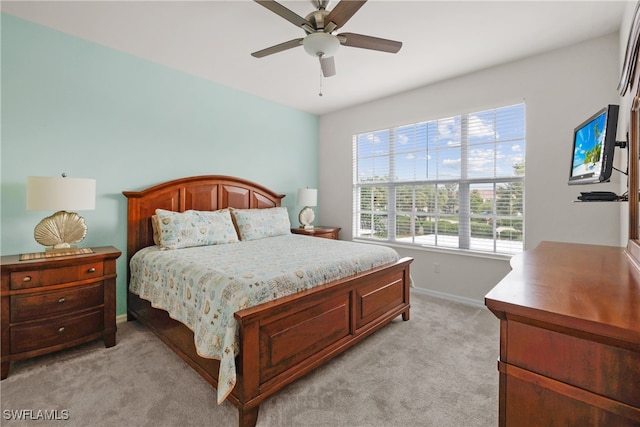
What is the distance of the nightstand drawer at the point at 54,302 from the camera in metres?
2.05

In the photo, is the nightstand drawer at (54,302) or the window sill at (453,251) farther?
the window sill at (453,251)

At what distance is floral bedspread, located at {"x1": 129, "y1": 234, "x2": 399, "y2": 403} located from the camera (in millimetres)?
1638

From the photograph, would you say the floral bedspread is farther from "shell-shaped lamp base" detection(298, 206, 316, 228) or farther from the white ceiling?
the white ceiling

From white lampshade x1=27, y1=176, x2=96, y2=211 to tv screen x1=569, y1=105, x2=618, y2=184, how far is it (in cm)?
337

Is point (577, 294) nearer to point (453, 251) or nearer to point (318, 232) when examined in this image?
point (453, 251)

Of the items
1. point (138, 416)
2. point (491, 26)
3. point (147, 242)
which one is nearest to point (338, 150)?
point (491, 26)

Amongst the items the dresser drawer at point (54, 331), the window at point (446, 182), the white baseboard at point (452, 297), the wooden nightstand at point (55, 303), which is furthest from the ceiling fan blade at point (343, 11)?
the white baseboard at point (452, 297)

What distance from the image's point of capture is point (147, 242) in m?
3.09

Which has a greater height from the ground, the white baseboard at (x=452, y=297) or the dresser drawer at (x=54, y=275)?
the dresser drawer at (x=54, y=275)

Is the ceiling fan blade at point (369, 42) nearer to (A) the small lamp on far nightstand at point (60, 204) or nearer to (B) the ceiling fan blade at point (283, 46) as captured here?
(B) the ceiling fan blade at point (283, 46)

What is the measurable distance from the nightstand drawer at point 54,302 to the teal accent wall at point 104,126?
65 centimetres

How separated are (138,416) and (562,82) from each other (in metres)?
4.26

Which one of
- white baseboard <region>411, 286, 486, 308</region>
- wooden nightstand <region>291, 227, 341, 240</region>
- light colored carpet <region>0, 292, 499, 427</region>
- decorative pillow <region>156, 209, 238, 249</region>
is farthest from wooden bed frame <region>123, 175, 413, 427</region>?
wooden nightstand <region>291, 227, 341, 240</region>

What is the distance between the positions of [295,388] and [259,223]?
204cm
